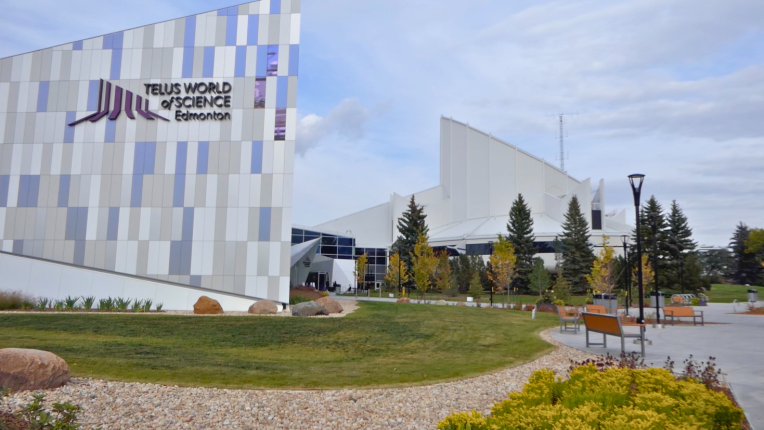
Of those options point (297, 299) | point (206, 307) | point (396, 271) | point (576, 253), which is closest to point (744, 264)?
point (576, 253)

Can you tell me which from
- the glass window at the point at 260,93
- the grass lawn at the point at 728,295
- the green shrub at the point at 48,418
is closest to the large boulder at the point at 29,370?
the green shrub at the point at 48,418

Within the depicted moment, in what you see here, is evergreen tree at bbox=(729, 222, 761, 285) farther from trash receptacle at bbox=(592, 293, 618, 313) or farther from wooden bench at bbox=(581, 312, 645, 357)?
wooden bench at bbox=(581, 312, 645, 357)

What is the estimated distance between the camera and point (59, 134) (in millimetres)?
27156

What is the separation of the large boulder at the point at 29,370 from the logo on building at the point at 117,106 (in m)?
21.3

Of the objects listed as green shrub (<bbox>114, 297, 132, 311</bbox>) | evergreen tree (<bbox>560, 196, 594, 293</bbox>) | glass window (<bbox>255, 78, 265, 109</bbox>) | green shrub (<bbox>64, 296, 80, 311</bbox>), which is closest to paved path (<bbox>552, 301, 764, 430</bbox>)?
green shrub (<bbox>114, 297, 132, 311</bbox>)

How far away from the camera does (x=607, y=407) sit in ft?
16.2

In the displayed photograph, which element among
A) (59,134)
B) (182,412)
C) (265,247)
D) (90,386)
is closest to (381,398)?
(182,412)

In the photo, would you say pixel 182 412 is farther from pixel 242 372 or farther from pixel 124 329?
pixel 124 329

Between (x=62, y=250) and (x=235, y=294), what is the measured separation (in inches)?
342

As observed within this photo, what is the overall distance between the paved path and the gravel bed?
3.03m

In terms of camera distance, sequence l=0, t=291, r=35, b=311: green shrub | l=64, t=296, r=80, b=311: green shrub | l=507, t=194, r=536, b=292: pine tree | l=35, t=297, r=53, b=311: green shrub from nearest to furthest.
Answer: l=0, t=291, r=35, b=311: green shrub → l=35, t=297, r=53, b=311: green shrub → l=64, t=296, r=80, b=311: green shrub → l=507, t=194, r=536, b=292: pine tree

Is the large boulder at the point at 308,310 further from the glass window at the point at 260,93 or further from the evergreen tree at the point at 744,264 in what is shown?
the evergreen tree at the point at 744,264

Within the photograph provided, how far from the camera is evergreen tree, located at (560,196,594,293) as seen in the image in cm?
5444

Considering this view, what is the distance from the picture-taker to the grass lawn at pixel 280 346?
28.9ft
